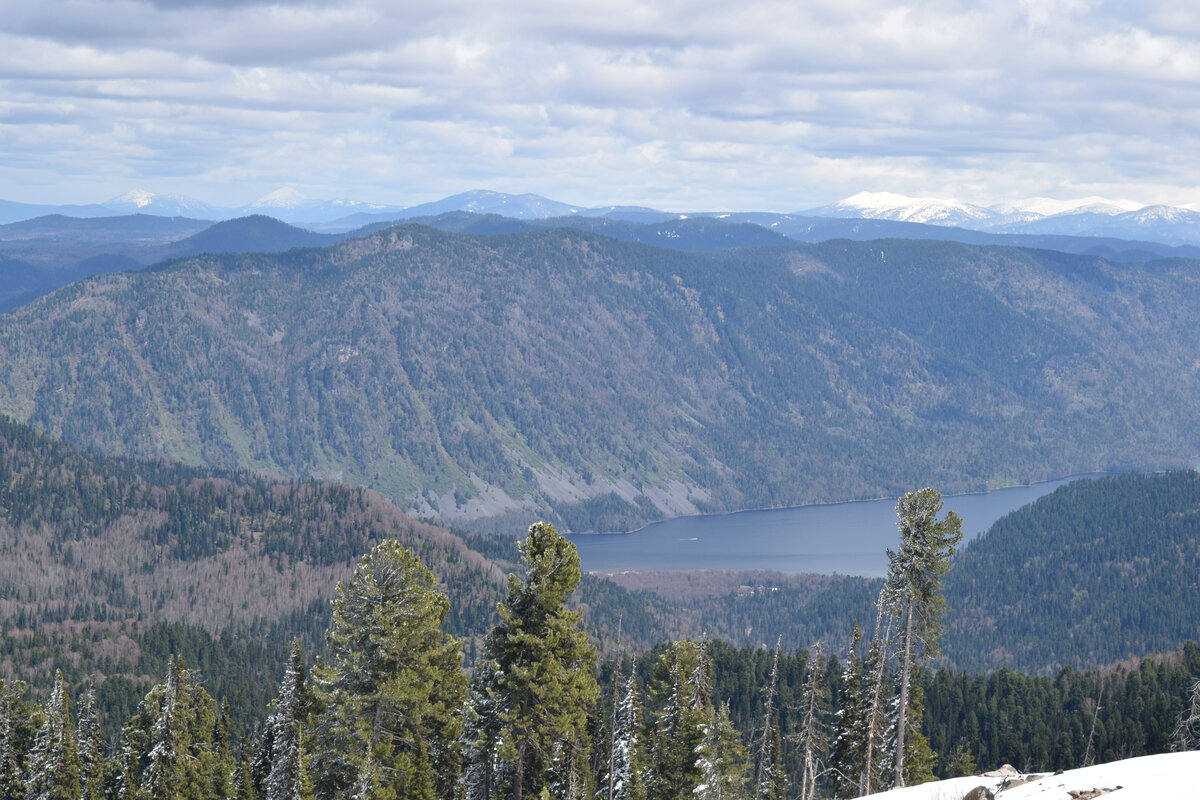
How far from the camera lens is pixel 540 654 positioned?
49.9 m

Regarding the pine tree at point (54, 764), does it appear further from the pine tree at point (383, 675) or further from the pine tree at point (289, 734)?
the pine tree at point (383, 675)

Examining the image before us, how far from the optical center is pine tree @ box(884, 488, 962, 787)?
190 feet

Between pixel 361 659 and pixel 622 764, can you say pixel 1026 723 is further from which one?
pixel 361 659

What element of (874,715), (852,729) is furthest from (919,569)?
(852,729)

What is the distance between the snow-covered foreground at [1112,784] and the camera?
3581cm

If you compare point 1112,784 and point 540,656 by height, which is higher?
point 540,656

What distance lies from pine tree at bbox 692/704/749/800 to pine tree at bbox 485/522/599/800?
497 inches

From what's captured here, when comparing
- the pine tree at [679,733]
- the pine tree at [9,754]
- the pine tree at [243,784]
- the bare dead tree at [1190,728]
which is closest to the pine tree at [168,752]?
the pine tree at [243,784]

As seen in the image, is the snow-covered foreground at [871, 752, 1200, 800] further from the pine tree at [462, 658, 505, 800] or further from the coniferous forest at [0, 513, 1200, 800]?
the pine tree at [462, 658, 505, 800]

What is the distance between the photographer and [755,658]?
607 ft

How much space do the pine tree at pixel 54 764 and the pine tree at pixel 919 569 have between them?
162 feet

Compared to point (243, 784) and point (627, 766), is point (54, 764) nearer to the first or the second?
point (243, 784)

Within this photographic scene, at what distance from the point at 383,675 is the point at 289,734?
1659 cm

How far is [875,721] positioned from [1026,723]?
93.4m
